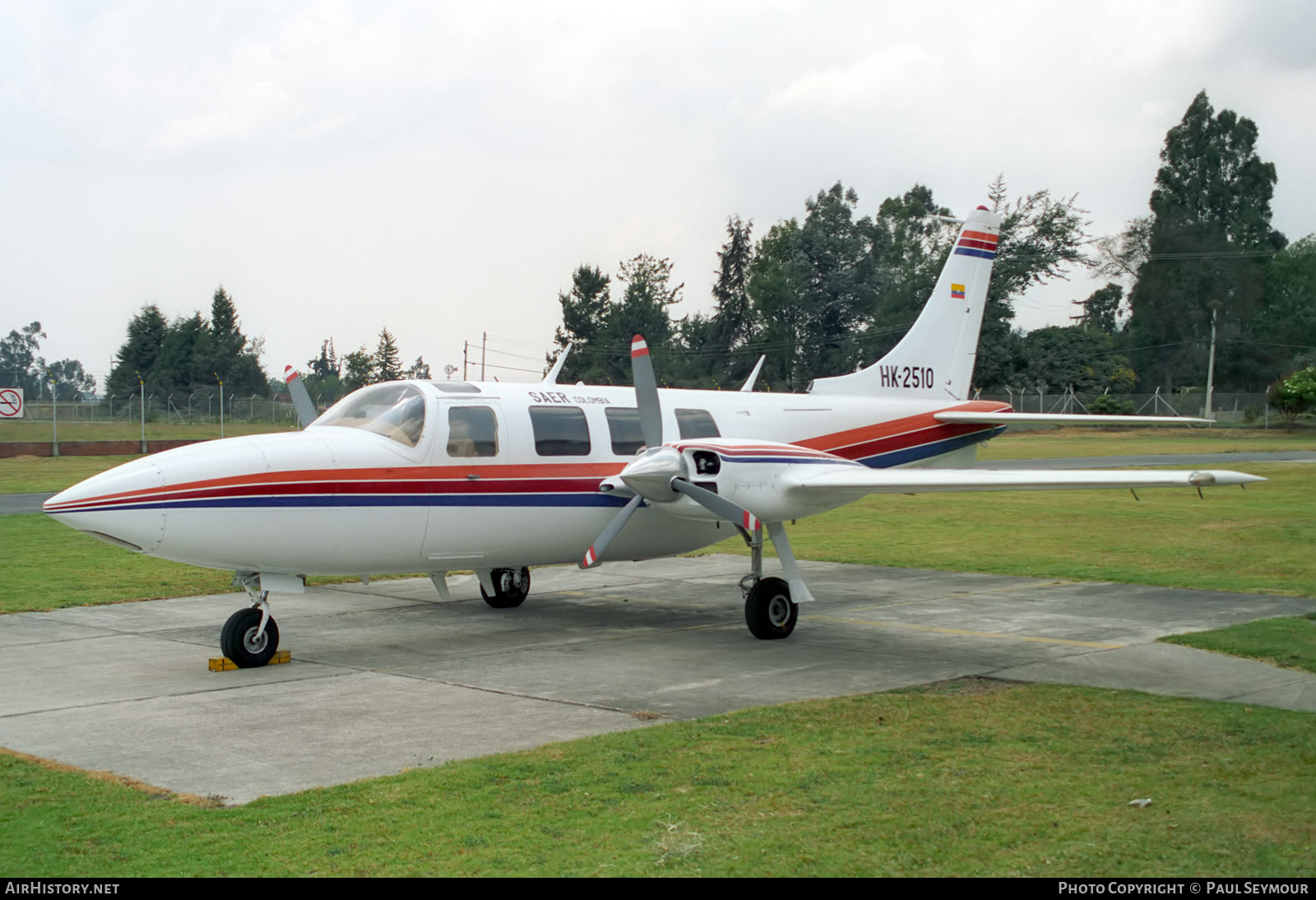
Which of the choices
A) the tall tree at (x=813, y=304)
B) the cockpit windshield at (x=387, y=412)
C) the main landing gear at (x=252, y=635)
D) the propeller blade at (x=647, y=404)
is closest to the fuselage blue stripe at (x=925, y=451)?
the propeller blade at (x=647, y=404)

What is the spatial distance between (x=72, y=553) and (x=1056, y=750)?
16871 millimetres

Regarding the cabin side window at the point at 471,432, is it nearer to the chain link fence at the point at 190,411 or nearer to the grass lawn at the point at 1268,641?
the grass lawn at the point at 1268,641

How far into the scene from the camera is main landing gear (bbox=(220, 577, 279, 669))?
10250 millimetres

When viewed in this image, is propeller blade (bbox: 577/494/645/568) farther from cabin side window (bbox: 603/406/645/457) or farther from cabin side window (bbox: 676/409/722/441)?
cabin side window (bbox: 676/409/722/441)

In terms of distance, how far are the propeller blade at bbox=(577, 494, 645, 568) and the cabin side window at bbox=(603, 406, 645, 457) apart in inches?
38.7

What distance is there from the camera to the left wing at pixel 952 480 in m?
10.0

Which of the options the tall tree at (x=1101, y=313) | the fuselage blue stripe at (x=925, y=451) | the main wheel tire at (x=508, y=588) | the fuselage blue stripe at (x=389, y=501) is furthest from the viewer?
the tall tree at (x=1101, y=313)

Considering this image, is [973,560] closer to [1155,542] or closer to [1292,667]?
[1155,542]

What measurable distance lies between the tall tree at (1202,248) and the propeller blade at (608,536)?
86.4 metres

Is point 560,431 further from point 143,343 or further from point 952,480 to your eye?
point 143,343

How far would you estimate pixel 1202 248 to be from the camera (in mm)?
86375

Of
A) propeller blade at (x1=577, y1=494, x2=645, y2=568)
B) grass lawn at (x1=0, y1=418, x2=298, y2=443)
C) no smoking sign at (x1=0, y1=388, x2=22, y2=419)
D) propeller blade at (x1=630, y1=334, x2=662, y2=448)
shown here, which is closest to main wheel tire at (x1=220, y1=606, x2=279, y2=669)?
propeller blade at (x1=577, y1=494, x2=645, y2=568)

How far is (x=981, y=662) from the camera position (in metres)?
10.4
